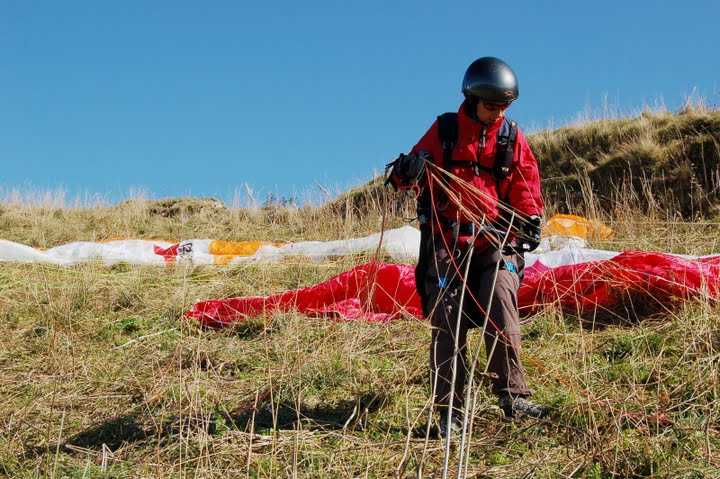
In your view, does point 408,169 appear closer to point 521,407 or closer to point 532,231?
point 532,231

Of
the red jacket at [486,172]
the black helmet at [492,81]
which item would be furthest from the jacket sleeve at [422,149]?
the black helmet at [492,81]

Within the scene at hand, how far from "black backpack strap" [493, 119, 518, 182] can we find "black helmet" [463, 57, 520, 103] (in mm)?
190

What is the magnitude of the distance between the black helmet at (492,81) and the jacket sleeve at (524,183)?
0.29 meters

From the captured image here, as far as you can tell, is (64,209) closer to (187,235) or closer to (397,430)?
(187,235)

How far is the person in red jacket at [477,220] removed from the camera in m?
3.48

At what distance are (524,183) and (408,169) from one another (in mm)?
603

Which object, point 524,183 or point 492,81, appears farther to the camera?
point 524,183

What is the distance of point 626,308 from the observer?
5.04 m

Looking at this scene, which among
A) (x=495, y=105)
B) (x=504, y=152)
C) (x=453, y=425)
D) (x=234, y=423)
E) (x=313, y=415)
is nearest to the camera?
(x=453, y=425)

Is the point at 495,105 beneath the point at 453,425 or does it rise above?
above

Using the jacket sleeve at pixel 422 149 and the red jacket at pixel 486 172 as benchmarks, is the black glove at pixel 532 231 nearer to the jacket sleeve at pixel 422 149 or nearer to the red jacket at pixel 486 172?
the red jacket at pixel 486 172

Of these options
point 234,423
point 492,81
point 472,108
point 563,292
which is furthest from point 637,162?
point 234,423

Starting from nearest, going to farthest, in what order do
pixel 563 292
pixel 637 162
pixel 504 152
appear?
pixel 504 152 → pixel 563 292 → pixel 637 162

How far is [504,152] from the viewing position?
3641 millimetres
